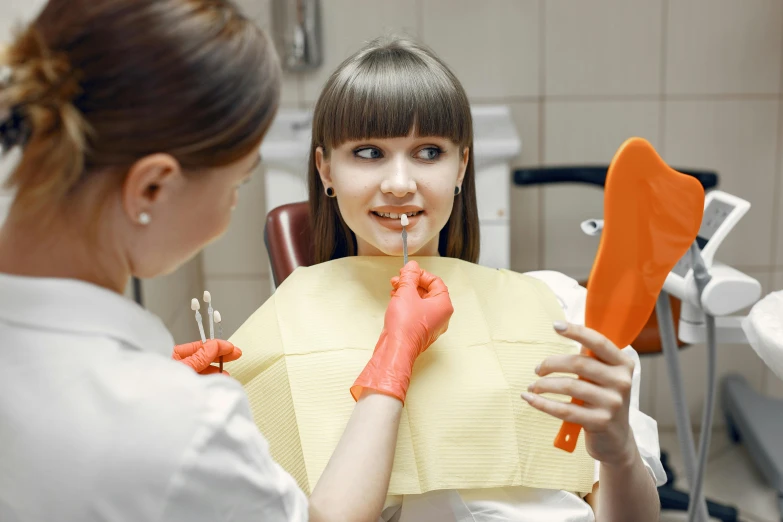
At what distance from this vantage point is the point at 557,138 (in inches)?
105

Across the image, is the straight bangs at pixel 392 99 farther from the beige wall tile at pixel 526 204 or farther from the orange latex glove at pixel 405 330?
the beige wall tile at pixel 526 204

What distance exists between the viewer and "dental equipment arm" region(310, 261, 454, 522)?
36.7 inches

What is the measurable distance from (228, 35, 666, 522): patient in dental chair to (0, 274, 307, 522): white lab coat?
43 cm

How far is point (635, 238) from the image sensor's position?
0.97 meters

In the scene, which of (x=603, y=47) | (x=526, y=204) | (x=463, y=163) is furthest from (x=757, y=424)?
(x=463, y=163)

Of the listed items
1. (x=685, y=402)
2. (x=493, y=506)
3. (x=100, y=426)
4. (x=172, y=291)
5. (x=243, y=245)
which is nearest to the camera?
(x=100, y=426)

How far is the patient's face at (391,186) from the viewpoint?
1255 millimetres

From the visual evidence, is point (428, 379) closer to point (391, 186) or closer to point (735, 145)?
point (391, 186)

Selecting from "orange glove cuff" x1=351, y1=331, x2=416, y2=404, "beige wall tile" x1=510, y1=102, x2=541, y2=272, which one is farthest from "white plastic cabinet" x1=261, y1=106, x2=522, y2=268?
"orange glove cuff" x1=351, y1=331, x2=416, y2=404

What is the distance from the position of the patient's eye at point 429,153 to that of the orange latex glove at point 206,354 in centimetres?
43

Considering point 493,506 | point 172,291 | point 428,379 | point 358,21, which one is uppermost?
point 358,21

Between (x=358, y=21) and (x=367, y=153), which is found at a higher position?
(x=358, y=21)

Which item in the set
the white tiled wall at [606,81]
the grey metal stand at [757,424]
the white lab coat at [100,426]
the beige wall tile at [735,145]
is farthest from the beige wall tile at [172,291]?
the grey metal stand at [757,424]

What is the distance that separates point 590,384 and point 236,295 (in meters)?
2.05
